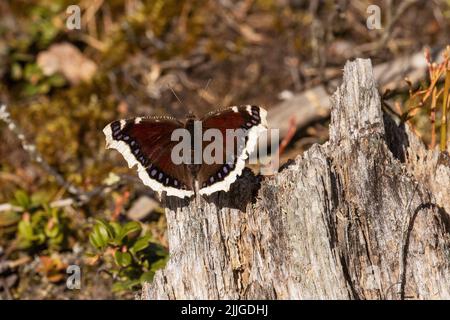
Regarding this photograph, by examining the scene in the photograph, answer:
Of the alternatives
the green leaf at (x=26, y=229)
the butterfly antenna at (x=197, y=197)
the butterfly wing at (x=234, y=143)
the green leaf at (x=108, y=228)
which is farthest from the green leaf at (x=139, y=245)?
the green leaf at (x=26, y=229)

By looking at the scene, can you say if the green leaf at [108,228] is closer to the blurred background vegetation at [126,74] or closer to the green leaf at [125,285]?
the green leaf at [125,285]

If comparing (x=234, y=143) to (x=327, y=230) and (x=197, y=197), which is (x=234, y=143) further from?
(x=327, y=230)

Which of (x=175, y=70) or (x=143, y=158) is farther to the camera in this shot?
(x=175, y=70)

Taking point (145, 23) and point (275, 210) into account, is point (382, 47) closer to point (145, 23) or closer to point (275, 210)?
point (145, 23)

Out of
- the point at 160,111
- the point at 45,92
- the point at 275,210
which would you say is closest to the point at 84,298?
the point at 275,210

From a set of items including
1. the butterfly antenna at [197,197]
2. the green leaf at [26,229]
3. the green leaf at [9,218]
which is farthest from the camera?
the green leaf at [9,218]

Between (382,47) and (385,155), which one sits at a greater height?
(382,47)
